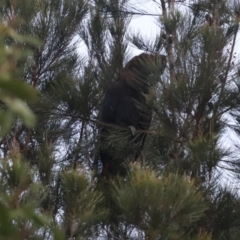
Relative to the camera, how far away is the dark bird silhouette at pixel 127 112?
9.84 feet

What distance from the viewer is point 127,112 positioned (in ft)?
13.7

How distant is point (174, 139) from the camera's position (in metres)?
2.88

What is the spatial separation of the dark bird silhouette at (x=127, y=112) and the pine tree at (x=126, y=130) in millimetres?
46

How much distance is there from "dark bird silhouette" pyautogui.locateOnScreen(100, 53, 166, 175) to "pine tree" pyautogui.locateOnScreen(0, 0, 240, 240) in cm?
5

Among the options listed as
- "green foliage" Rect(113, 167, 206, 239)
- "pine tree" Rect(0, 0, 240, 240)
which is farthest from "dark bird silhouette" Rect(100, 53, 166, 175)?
"green foliage" Rect(113, 167, 206, 239)

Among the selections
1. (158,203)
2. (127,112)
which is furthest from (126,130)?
(158,203)

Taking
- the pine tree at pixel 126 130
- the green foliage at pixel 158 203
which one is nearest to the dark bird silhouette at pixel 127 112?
the pine tree at pixel 126 130

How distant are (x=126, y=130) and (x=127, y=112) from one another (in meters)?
0.84

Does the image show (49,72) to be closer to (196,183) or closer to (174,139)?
(174,139)

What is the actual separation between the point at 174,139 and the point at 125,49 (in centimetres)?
116

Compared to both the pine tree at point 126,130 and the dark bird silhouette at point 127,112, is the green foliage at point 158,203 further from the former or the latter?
the dark bird silhouette at point 127,112

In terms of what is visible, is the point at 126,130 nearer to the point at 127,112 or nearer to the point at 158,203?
the point at 127,112

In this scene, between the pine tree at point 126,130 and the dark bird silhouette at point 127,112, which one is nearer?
the pine tree at point 126,130

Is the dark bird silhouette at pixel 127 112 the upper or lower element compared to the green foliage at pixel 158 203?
upper
